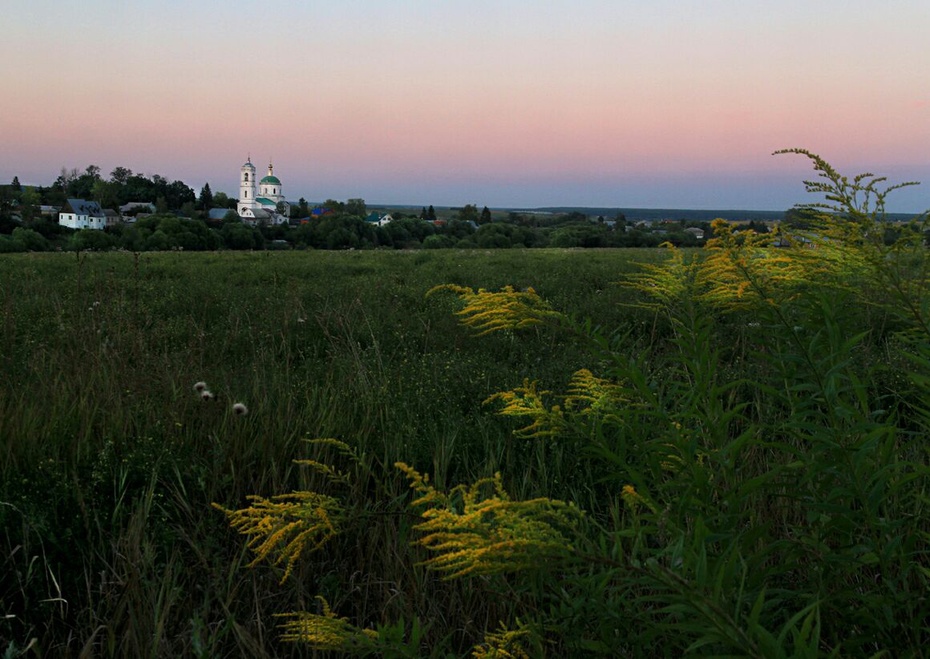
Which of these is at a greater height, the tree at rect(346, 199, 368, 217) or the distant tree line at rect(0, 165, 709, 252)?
the tree at rect(346, 199, 368, 217)

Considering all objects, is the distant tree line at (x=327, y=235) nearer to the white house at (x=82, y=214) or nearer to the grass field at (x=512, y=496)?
the grass field at (x=512, y=496)

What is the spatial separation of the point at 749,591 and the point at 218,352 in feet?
19.0

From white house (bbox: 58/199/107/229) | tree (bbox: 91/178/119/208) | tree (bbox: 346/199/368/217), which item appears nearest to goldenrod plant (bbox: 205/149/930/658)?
white house (bbox: 58/199/107/229)

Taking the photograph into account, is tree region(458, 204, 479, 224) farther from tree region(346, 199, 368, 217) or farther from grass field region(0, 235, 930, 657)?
grass field region(0, 235, 930, 657)

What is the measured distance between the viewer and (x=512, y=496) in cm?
308

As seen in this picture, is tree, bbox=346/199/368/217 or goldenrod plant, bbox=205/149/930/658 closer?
goldenrod plant, bbox=205/149/930/658

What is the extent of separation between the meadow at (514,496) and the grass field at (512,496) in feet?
0.06

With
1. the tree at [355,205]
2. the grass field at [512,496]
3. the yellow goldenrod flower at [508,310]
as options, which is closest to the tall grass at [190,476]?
the grass field at [512,496]

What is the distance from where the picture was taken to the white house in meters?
96.5

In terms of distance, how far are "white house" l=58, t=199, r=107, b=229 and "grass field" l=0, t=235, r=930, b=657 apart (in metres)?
107

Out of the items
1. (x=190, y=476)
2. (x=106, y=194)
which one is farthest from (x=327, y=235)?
(x=106, y=194)

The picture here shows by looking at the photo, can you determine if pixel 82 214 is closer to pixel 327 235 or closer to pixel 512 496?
pixel 327 235

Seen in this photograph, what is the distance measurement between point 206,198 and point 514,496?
133872 mm

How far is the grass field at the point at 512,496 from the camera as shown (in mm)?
1478
